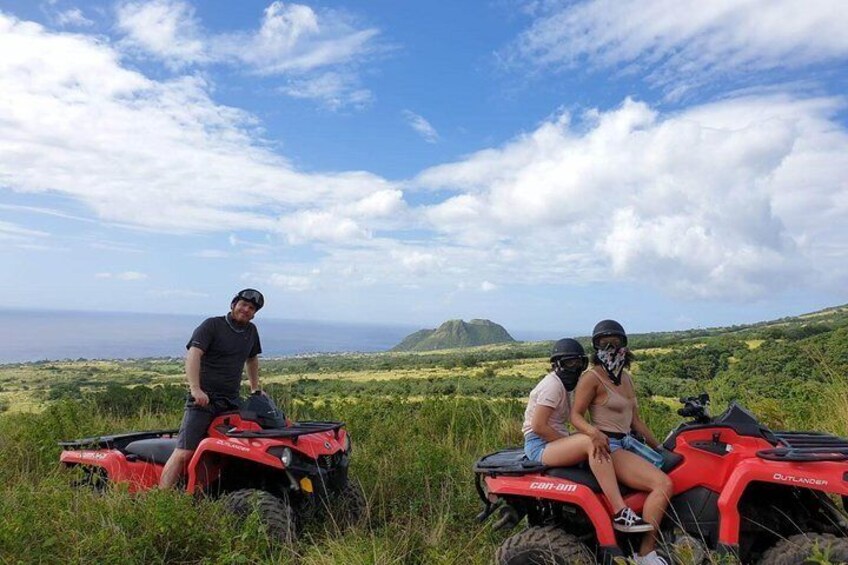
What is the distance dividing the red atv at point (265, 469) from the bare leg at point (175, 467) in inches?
4.3

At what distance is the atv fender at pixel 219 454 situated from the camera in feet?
18.7

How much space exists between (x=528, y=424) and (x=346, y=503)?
6.95 feet

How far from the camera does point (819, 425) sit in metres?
8.10

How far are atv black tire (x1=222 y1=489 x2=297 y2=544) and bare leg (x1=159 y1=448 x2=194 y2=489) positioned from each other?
0.64 meters

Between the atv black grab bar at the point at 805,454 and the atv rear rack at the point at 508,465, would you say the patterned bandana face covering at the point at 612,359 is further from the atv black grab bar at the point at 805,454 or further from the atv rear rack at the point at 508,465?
the atv black grab bar at the point at 805,454

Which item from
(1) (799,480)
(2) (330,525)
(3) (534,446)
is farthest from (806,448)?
(2) (330,525)

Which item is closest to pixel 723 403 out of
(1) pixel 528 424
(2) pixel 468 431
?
(2) pixel 468 431

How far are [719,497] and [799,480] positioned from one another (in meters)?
0.48

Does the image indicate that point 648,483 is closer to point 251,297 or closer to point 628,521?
point 628,521

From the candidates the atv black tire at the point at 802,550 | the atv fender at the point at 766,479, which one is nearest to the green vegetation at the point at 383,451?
the atv fender at the point at 766,479

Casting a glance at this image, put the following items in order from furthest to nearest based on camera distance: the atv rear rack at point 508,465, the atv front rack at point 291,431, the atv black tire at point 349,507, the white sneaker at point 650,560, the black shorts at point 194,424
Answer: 1. the black shorts at point 194,424
2. the atv black tire at point 349,507
3. the atv front rack at point 291,431
4. the atv rear rack at point 508,465
5. the white sneaker at point 650,560

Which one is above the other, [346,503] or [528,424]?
[528,424]

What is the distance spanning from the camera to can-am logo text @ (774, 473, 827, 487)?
4023mm

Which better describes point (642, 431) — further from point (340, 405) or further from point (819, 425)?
point (340, 405)
